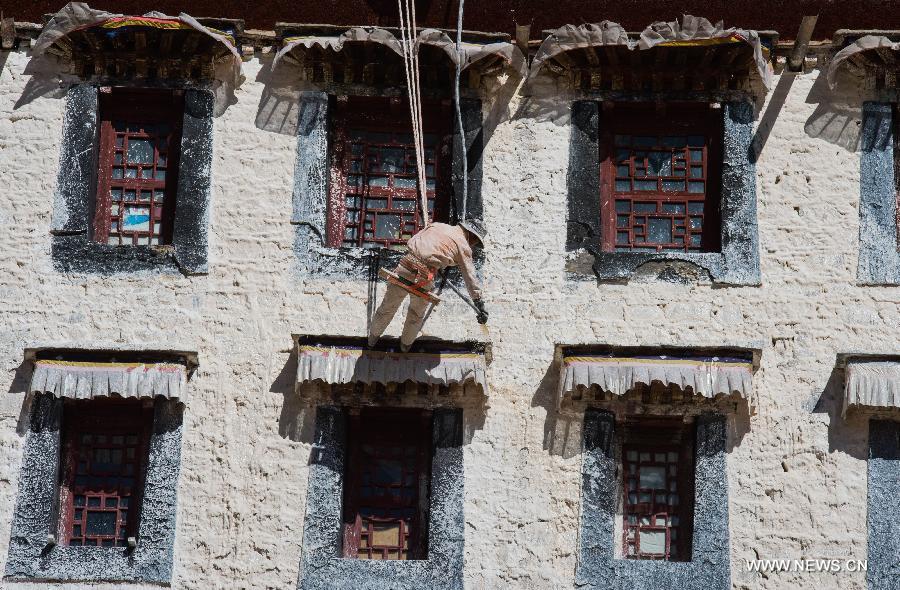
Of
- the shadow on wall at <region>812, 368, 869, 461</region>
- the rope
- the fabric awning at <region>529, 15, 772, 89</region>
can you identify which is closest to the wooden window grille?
the shadow on wall at <region>812, 368, 869, 461</region>

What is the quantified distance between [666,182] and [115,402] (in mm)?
5146

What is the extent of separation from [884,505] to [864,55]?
3.97 metres

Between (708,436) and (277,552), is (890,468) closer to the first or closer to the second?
(708,436)

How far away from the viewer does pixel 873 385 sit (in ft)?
51.3

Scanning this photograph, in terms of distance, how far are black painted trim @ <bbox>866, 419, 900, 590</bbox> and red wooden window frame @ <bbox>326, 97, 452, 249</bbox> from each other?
4.17 m

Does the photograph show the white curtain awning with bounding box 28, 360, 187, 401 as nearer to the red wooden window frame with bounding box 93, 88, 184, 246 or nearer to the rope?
the red wooden window frame with bounding box 93, 88, 184, 246

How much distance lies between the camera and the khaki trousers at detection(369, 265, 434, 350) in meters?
15.4

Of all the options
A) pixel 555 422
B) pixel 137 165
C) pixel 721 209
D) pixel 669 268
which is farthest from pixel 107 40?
pixel 721 209

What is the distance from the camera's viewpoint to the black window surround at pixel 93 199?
53.7 ft

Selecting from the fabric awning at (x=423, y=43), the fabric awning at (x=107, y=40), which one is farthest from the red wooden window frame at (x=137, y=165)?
the fabric awning at (x=423, y=43)

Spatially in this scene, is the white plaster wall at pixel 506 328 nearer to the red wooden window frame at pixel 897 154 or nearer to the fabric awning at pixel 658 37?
the red wooden window frame at pixel 897 154

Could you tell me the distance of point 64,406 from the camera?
16.0 metres

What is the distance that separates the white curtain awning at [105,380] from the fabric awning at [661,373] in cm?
330

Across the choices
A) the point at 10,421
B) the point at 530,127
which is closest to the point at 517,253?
the point at 530,127
